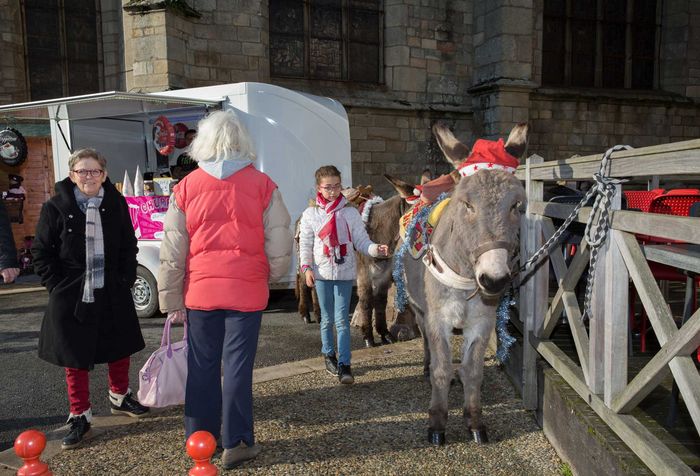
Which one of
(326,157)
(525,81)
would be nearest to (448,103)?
(525,81)

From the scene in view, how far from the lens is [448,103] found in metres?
14.9

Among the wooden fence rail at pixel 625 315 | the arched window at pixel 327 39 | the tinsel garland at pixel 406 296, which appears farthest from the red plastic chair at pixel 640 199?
the arched window at pixel 327 39

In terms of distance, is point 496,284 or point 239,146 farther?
point 239,146

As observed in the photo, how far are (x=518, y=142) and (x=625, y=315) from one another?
133cm

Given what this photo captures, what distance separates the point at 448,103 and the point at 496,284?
1281 centimetres

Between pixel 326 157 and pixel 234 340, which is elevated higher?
pixel 326 157

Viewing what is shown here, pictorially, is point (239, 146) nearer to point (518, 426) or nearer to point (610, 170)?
point (610, 170)

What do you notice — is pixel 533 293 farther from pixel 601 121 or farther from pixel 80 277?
pixel 601 121

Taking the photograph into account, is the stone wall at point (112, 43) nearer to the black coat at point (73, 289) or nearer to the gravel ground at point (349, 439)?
the black coat at point (73, 289)

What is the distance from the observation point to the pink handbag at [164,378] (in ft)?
12.5

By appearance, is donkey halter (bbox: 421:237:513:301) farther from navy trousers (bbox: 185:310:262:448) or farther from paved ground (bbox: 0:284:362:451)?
paved ground (bbox: 0:284:362:451)

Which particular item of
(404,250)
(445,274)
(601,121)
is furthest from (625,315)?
(601,121)

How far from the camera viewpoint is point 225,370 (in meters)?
3.37

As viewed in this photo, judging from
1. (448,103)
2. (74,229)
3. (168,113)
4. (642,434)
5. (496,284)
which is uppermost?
(448,103)
